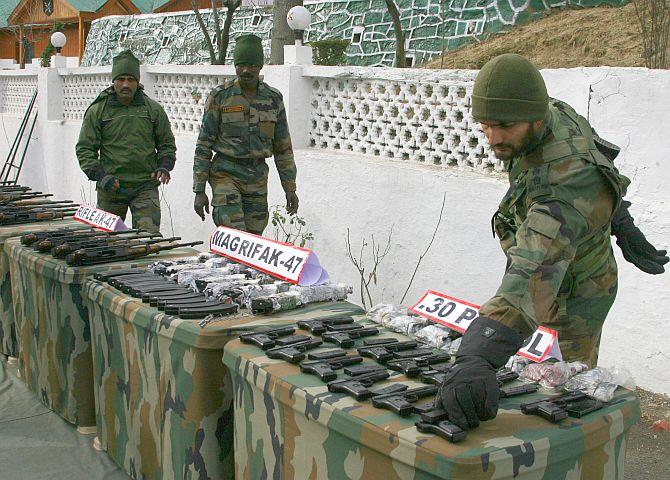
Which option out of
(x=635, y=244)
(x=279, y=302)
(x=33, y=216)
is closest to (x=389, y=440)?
(x=279, y=302)

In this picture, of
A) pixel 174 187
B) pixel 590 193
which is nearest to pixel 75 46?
pixel 174 187

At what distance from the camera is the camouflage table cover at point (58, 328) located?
11.8ft

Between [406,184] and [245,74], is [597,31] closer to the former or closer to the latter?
[406,184]

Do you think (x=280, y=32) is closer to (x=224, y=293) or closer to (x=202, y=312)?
(x=224, y=293)

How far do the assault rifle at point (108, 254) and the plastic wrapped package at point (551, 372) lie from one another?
2064mm

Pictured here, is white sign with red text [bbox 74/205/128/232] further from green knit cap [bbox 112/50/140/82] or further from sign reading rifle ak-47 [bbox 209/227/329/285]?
green knit cap [bbox 112/50/140/82]

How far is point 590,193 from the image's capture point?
2.24 metres

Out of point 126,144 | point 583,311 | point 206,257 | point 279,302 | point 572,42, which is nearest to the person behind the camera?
point 583,311

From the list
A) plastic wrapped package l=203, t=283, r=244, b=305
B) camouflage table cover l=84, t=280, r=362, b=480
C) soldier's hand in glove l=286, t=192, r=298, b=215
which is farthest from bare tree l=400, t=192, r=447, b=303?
plastic wrapped package l=203, t=283, r=244, b=305

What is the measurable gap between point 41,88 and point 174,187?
420cm

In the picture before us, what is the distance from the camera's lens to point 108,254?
370cm

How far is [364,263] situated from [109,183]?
6.44 ft

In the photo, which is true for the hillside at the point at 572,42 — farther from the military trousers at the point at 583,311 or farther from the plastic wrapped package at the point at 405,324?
the plastic wrapped package at the point at 405,324

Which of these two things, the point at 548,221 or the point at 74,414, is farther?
the point at 74,414
